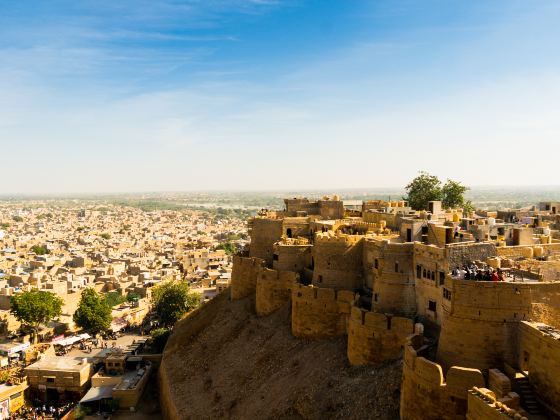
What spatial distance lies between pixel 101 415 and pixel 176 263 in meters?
49.2

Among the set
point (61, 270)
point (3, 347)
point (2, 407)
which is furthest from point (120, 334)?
point (61, 270)

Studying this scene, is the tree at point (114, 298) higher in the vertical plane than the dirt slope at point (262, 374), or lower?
lower

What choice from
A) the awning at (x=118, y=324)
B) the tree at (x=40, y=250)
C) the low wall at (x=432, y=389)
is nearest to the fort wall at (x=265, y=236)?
the low wall at (x=432, y=389)

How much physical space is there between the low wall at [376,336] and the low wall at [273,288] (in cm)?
772

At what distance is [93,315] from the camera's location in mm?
44625

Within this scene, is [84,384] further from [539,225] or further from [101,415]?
[539,225]

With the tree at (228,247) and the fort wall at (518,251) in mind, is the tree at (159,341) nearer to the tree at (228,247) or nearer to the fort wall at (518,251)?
the fort wall at (518,251)

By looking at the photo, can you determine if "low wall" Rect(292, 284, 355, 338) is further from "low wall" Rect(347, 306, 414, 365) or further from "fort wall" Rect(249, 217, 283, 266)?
"fort wall" Rect(249, 217, 283, 266)

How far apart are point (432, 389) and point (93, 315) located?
36016mm

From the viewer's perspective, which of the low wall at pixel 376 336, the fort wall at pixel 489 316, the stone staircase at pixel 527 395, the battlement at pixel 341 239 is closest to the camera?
the stone staircase at pixel 527 395

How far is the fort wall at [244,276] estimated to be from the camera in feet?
109

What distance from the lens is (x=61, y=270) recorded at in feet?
226

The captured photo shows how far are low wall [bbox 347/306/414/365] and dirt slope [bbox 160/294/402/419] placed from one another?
0.52 m

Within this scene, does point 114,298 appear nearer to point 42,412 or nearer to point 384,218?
point 42,412
